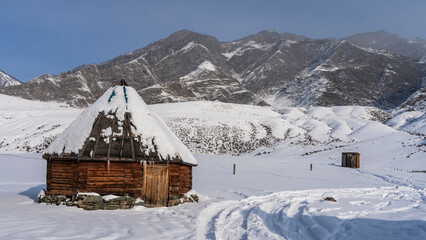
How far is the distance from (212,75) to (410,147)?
398 feet

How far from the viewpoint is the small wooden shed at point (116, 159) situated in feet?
50.3

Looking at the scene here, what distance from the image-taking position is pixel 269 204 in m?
15.8

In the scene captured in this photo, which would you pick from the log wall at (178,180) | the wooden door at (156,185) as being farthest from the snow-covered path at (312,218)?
the wooden door at (156,185)

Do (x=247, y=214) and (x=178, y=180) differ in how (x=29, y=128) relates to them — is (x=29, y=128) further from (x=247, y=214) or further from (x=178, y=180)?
(x=247, y=214)

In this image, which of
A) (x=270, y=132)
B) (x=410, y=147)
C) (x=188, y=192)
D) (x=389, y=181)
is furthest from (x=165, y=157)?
(x=270, y=132)

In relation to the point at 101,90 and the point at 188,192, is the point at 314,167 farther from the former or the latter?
the point at 101,90

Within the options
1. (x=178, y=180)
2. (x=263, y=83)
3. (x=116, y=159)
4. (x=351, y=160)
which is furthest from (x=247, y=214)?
(x=263, y=83)

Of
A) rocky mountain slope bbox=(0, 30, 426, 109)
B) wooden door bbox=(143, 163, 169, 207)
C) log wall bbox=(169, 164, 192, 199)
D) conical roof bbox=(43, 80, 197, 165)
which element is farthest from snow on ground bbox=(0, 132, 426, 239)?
rocky mountain slope bbox=(0, 30, 426, 109)

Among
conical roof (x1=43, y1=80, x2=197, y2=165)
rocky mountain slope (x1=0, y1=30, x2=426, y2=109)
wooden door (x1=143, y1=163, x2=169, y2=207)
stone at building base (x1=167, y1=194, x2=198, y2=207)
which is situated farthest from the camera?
rocky mountain slope (x1=0, y1=30, x2=426, y2=109)

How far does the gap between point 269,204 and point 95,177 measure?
8.80 meters

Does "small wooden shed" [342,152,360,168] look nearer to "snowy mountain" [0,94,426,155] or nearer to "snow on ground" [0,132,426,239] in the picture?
"snow on ground" [0,132,426,239]

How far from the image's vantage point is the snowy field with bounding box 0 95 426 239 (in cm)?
1020

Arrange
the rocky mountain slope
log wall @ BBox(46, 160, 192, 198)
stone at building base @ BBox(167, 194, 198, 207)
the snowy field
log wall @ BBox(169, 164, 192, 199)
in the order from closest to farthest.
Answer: the snowy field, log wall @ BBox(46, 160, 192, 198), stone at building base @ BBox(167, 194, 198, 207), log wall @ BBox(169, 164, 192, 199), the rocky mountain slope

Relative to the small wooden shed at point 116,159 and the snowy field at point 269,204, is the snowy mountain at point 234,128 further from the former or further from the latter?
the small wooden shed at point 116,159
